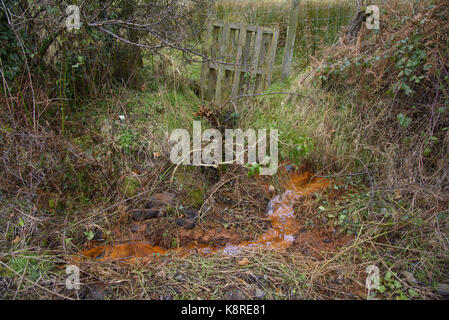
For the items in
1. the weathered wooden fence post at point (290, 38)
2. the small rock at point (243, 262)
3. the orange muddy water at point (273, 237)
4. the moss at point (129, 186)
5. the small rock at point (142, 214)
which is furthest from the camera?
the weathered wooden fence post at point (290, 38)

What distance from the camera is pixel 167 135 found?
12.3ft

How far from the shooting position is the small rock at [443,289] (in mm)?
2338

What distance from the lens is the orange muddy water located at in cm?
283

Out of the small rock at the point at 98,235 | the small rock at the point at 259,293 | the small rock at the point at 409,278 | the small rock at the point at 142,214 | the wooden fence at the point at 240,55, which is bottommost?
the small rock at the point at 98,235

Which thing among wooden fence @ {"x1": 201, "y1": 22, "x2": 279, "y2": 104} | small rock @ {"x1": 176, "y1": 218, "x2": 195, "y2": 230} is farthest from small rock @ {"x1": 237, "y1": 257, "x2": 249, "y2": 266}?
→ wooden fence @ {"x1": 201, "y1": 22, "x2": 279, "y2": 104}

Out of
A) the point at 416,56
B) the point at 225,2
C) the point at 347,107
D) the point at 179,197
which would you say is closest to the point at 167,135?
the point at 179,197

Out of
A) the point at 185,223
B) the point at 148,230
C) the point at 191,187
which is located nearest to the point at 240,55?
the point at 191,187

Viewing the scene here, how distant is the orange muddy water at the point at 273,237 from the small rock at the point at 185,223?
19cm

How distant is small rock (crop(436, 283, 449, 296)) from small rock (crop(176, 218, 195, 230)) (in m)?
2.17

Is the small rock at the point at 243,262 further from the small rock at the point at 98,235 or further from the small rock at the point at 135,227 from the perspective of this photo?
the small rock at the point at 98,235

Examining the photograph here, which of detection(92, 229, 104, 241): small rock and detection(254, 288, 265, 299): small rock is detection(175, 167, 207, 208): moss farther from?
detection(254, 288, 265, 299): small rock

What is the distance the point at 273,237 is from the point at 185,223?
3.02ft

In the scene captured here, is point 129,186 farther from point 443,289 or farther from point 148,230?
point 443,289

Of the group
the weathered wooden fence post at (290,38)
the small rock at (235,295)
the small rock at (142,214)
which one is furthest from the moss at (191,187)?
the weathered wooden fence post at (290,38)
